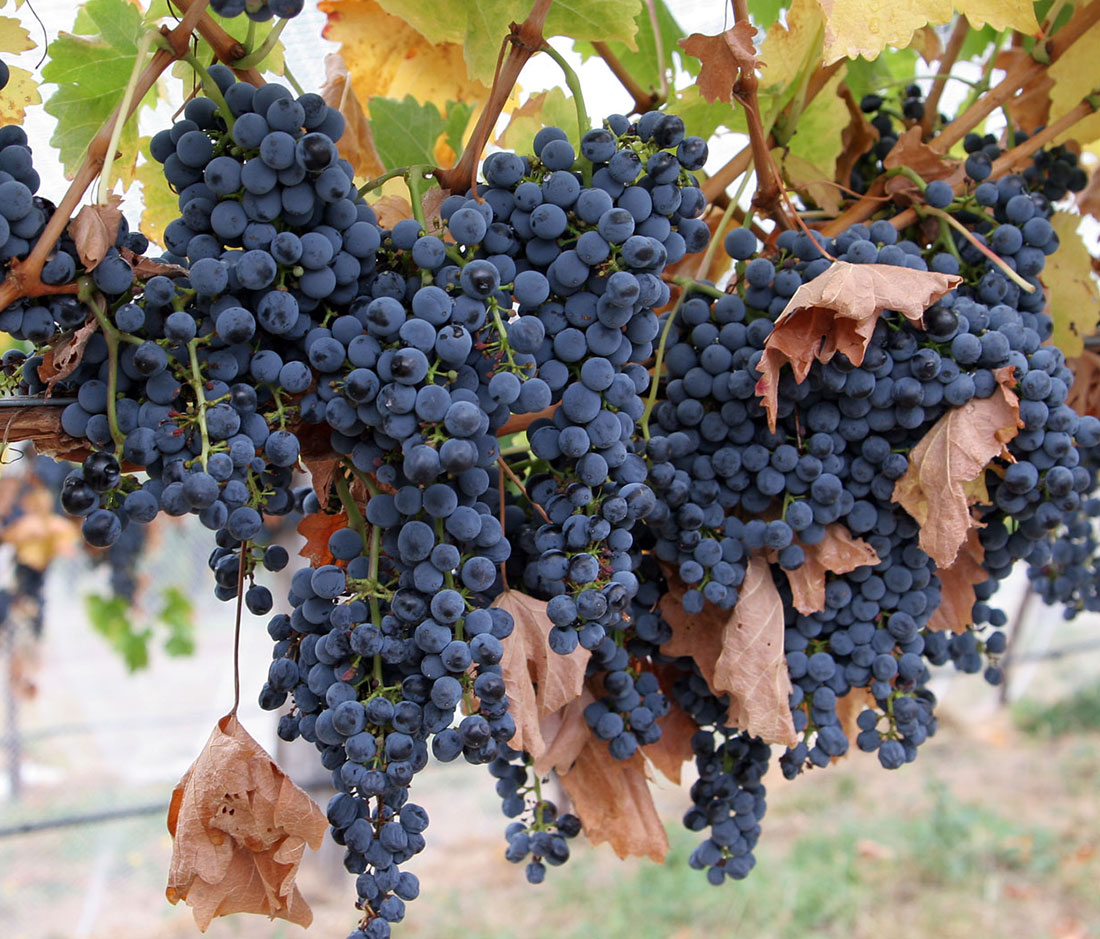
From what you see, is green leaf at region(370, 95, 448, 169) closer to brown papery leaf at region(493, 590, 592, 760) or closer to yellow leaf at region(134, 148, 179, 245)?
yellow leaf at region(134, 148, 179, 245)

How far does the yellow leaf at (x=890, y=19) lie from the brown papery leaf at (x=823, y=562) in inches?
13.4

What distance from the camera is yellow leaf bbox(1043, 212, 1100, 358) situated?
85 cm

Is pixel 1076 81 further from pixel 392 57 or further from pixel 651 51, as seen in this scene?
pixel 392 57

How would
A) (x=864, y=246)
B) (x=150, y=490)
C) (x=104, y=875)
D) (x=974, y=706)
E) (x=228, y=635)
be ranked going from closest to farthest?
(x=150, y=490) < (x=864, y=246) < (x=104, y=875) < (x=974, y=706) < (x=228, y=635)

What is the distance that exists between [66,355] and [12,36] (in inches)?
11.3

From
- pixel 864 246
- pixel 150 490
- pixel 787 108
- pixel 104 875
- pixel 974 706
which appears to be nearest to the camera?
pixel 150 490

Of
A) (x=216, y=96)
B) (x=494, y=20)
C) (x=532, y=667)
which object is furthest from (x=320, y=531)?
(x=494, y=20)

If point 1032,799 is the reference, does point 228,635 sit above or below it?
above

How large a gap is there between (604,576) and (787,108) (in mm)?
495

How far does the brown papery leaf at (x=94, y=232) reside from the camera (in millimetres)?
503

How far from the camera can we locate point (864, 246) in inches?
26.5

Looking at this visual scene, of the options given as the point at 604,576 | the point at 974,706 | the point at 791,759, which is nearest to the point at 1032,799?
the point at 974,706

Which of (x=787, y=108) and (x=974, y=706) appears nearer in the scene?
(x=787, y=108)

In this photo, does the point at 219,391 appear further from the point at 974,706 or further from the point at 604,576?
the point at 974,706
